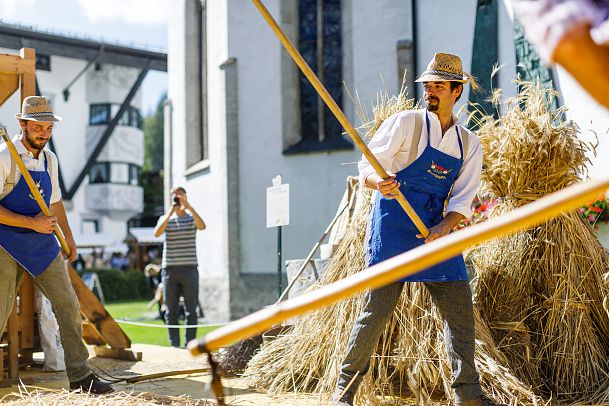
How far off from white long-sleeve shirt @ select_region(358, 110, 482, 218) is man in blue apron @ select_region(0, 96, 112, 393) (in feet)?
6.99

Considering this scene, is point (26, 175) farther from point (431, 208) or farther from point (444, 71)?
point (444, 71)

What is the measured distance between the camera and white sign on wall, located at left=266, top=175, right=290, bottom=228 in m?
8.02

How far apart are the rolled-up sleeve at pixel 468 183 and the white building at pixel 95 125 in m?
28.2

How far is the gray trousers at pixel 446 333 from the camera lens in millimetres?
3885

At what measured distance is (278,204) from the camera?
8.11 meters

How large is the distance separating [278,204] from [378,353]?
357 centimetres

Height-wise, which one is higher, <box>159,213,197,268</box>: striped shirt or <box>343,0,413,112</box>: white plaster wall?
<box>343,0,413,112</box>: white plaster wall

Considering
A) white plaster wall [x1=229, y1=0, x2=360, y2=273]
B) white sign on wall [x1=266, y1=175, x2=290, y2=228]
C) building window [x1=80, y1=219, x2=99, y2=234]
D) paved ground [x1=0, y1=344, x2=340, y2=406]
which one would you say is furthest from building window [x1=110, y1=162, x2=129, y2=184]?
paved ground [x1=0, y1=344, x2=340, y2=406]

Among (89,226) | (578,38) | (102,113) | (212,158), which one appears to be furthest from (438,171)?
(89,226)

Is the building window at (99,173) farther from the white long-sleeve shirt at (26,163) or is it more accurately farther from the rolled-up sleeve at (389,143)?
the rolled-up sleeve at (389,143)

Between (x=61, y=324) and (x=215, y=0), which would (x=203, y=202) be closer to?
(x=215, y=0)

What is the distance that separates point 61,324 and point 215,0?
11128 mm

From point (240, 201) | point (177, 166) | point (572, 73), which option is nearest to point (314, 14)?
point (240, 201)

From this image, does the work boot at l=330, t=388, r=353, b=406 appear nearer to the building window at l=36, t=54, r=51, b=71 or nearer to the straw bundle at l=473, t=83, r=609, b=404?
the straw bundle at l=473, t=83, r=609, b=404
